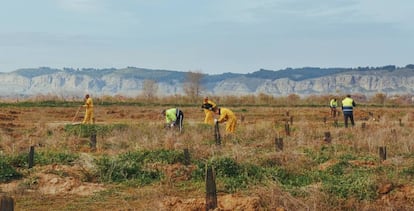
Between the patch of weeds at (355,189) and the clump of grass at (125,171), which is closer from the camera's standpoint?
the patch of weeds at (355,189)

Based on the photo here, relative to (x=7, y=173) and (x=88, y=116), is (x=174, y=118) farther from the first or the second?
(x=7, y=173)

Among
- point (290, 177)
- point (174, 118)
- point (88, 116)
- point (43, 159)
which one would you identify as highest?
point (174, 118)

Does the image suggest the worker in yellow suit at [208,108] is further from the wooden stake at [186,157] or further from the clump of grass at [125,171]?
the clump of grass at [125,171]

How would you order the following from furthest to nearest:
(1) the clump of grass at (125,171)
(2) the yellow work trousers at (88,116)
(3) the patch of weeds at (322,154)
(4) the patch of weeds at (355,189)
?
1. (2) the yellow work trousers at (88,116)
2. (3) the patch of weeds at (322,154)
3. (1) the clump of grass at (125,171)
4. (4) the patch of weeds at (355,189)

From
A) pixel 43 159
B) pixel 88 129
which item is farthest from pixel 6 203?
pixel 88 129

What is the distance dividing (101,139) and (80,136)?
1.68m

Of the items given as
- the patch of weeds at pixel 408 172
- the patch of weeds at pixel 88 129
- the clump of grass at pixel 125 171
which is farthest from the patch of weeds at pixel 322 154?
the patch of weeds at pixel 88 129

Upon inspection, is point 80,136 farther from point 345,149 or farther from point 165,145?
point 345,149

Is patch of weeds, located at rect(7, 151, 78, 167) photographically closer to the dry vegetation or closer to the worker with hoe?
the dry vegetation

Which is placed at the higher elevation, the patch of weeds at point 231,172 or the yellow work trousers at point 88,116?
the yellow work trousers at point 88,116

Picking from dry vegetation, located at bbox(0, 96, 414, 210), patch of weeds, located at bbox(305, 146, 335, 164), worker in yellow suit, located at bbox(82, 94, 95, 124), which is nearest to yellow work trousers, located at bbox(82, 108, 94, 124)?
worker in yellow suit, located at bbox(82, 94, 95, 124)

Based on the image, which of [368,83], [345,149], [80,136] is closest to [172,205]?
[345,149]

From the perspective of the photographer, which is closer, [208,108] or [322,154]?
[322,154]

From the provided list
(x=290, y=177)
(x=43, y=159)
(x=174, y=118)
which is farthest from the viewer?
(x=174, y=118)
